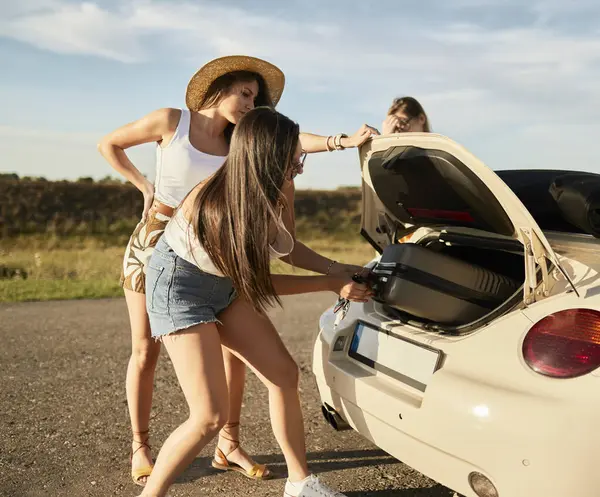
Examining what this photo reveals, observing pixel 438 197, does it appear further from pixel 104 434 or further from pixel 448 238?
pixel 104 434

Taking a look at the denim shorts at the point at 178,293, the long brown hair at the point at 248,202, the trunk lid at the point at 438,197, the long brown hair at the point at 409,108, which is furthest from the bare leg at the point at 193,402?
the long brown hair at the point at 409,108

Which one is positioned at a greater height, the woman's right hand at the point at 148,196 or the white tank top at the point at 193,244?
the woman's right hand at the point at 148,196

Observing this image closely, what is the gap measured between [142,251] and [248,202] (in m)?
0.90

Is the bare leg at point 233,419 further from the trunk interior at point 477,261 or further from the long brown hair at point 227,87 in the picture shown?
the long brown hair at point 227,87

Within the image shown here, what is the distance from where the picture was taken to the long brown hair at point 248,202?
2.71 m

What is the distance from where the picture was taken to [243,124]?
2.77 m

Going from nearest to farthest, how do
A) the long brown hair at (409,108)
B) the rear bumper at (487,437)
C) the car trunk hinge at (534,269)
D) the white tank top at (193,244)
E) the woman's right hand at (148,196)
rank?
the rear bumper at (487,437)
the car trunk hinge at (534,269)
the white tank top at (193,244)
the woman's right hand at (148,196)
the long brown hair at (409,108)

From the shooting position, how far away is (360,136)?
11.1ft

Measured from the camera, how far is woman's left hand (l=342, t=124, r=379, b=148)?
3334 millimetres

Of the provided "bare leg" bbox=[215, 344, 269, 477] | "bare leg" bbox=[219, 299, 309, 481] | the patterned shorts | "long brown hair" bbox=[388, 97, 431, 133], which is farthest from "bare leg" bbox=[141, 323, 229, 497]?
"long brown hair" bbox=[388, 97, 431, 133]

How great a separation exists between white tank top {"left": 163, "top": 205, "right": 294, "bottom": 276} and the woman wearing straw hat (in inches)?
20.7

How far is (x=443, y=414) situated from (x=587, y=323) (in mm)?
600

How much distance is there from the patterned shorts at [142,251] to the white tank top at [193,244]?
19.3 inches

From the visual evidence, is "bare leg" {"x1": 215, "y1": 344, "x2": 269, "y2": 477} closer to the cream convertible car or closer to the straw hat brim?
the cream convertible car
